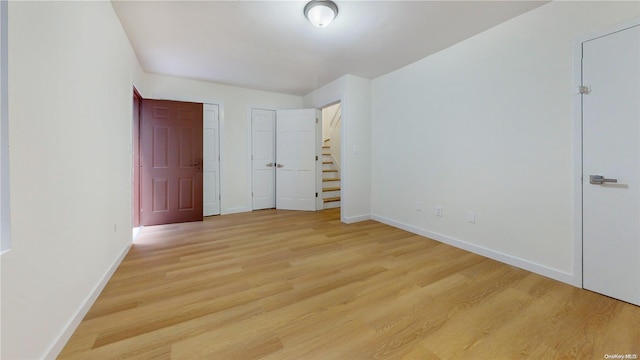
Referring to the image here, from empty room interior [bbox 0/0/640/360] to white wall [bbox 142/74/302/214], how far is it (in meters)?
0.26

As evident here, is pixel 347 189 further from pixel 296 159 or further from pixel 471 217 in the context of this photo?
pixel 471 217

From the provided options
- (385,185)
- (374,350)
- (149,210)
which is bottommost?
(374,350)

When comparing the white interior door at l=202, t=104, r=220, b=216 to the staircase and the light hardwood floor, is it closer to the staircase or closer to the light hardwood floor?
the light hardwood floor

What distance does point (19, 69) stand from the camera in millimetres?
1023

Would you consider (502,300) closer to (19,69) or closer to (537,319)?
(537,319)

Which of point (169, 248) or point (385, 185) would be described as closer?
point (169, 248)

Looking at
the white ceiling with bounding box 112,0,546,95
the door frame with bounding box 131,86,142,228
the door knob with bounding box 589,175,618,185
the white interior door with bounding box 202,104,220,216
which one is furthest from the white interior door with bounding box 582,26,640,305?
the door frame with bounding box 131,86,142,228

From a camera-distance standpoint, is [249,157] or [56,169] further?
[249,157]

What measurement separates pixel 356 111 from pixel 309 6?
2028 millimetres

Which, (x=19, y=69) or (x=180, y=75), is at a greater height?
(x=180, y=75)

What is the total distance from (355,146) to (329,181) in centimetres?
182

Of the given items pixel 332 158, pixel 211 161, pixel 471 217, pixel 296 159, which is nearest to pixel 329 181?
pixel 332 158

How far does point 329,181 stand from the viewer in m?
5.66

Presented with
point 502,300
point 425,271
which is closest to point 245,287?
point 425,271
